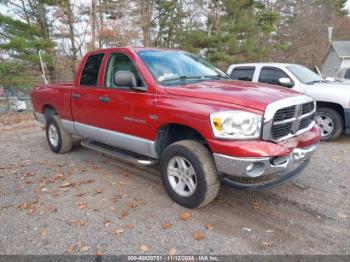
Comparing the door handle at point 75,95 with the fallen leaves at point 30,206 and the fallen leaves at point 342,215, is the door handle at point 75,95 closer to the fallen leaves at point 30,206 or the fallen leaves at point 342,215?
the fallen leaves at point 30,206

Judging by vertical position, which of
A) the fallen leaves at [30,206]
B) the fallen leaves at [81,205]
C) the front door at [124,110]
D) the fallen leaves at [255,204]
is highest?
the front door at [124,110]

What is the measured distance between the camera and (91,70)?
4.77 meters

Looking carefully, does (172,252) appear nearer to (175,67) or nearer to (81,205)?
(81,205)

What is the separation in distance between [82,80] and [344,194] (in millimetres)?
4503

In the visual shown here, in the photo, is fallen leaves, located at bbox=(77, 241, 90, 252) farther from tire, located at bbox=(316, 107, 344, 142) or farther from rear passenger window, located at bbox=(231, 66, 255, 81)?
rear passenger window, located at bbox=(231, 66, 255, 81)

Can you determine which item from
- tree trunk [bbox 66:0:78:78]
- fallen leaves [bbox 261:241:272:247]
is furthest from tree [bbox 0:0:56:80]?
fallen leaves [bbox 261:241:272:247]

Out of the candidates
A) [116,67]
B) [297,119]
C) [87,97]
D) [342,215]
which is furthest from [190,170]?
[87,97]

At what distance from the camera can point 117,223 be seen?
10.7 ft

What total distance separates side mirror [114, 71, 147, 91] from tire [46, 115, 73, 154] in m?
2.52

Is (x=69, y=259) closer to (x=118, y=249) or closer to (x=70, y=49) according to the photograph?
(x=118, y=249)

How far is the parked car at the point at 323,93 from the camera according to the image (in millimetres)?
6311

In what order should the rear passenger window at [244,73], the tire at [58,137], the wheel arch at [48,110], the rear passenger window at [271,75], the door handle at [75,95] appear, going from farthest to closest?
the rear passenger window at [244,73] < the rear passenger window at [271,75] < the wheel arch at [48,110] < the tire at [58,137] < the door handle at [75,95]

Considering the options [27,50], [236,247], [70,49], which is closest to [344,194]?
[236,247]

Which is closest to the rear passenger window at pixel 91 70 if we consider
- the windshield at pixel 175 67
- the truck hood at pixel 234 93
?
the windshield at pixel 175 67
